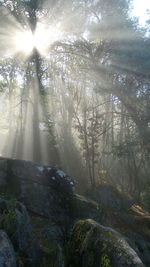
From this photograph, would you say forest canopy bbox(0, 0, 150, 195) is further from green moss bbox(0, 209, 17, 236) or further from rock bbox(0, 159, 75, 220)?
green moss bbox(0, 209, 17, 236)

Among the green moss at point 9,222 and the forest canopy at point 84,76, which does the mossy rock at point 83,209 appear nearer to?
the green moss at point 9,222

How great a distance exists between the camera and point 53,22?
2266cm

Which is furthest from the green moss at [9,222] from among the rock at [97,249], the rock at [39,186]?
the rock at [39,186]

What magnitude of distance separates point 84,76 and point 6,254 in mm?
18854

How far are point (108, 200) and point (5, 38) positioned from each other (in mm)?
10832

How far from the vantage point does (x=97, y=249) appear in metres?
6.05

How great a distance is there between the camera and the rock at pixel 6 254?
18.6 ft

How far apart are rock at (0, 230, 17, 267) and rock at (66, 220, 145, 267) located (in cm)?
113

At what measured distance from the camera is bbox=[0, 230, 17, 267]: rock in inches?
224

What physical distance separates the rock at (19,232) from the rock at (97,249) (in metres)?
0.85

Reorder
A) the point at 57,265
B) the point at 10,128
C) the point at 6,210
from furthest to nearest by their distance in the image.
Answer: the point at 10,128, the point at 6,210, the point at 57,265

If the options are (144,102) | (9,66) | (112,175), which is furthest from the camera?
(9,66)

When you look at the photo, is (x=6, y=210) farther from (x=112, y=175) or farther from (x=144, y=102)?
(x=112, y=175)

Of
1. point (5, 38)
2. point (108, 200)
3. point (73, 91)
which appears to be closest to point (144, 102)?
point (108, 200)
